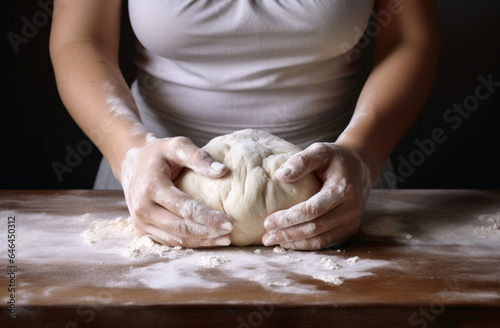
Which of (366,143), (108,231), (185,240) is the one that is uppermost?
(366,143)


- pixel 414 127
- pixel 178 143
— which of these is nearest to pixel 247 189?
pixel 178 143

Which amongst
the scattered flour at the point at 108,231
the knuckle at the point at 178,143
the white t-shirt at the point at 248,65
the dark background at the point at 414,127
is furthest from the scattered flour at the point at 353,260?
the dark background at the point at 414,127

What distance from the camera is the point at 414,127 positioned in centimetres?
290

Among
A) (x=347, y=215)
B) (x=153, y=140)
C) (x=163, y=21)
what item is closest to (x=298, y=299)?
(x=347, y=215)

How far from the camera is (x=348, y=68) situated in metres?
1.75

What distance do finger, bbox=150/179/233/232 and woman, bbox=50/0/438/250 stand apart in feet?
0.12

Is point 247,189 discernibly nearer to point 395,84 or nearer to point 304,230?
point 304,230

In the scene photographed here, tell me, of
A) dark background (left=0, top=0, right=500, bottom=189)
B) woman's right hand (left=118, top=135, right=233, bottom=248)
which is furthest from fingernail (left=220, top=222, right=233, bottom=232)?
dark background (left=0, top=0, right=500, bottom=189)

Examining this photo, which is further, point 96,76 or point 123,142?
point 96,76

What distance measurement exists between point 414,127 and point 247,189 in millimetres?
1927

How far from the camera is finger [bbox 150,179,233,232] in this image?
3.76 feet

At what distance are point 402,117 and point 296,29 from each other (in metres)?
0.40

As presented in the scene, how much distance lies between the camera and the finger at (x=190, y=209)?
1.15 metres

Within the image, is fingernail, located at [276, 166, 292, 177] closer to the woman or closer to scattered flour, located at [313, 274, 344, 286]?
the woman
